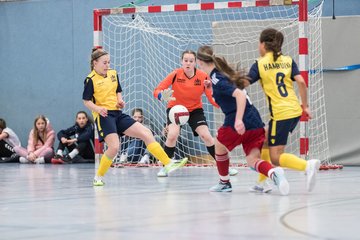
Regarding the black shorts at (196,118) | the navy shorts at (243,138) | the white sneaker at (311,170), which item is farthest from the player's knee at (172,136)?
the white sneaker at (311,170)

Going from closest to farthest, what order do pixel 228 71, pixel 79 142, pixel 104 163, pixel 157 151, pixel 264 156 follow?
pixel 228 71
pixel 264 156
pixel 104 163
pixel 157 151
pixel 79 142

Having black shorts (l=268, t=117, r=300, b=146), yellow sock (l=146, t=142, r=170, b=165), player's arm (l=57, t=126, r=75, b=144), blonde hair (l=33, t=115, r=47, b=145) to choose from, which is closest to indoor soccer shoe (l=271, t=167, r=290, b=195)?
black shorts (l=268, t=117, r=300, b=146)

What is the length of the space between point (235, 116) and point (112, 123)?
2276 mm

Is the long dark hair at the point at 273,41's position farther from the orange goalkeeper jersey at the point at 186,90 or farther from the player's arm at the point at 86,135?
the player's arm at the point at 86,135

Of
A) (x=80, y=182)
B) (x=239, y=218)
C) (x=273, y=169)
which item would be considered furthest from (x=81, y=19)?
(x=239, y=218)

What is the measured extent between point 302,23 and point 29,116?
755 cm

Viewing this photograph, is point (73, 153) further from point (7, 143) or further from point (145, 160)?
point (145, 160)

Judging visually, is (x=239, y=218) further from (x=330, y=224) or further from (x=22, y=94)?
(x=22, y=94)

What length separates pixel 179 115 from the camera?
38.1 ft

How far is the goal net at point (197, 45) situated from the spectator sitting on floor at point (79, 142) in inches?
34.2

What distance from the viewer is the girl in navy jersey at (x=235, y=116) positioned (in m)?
8.10

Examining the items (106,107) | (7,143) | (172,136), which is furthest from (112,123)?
(7,143)

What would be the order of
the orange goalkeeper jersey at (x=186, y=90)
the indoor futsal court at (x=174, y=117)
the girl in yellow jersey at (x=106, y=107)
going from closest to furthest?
the indoor futsal court at (x=174, y=117), the girl in yellow jersey at (x=106, y=107), the orange goalkeeper jersey at (x=186, y=90)

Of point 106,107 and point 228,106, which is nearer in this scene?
point 228,106
